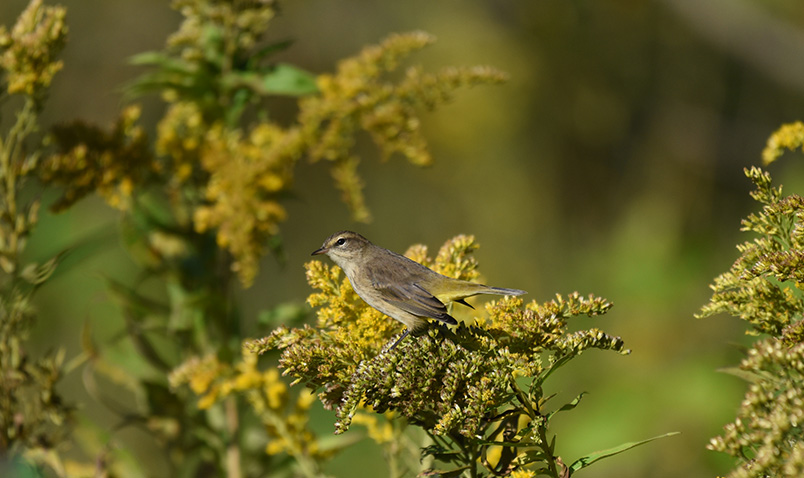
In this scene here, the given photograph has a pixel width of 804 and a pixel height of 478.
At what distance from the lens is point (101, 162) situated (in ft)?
5.48

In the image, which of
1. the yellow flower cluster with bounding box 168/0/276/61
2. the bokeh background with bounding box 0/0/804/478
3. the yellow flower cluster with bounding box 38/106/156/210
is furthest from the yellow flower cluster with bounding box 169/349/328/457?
the bokeh background with bounding box 0/0/804/478

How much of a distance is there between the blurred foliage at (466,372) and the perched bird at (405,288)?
7cm

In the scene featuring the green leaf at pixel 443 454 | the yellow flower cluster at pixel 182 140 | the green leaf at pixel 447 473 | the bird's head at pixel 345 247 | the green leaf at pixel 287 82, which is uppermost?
the green leaf at pixel 287 82

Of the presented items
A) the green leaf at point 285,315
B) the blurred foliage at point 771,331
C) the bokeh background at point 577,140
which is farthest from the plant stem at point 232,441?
the bokeh background at point 577,140

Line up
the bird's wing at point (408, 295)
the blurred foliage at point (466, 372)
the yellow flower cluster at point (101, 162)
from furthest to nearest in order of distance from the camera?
the yellow flower cluster at point (101, 162) → the bird's wing at point (408, 295) → the blurred foliage at point (466, 372)

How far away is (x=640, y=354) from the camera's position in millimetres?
3557

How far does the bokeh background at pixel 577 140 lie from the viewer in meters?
3.73

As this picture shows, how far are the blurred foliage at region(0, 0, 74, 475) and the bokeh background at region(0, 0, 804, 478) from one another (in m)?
1.94

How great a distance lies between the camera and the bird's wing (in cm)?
113

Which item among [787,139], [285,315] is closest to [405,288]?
[285,315]

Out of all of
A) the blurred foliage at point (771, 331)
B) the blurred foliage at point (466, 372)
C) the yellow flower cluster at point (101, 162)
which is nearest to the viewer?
the blurred foliage at point (771, 331)

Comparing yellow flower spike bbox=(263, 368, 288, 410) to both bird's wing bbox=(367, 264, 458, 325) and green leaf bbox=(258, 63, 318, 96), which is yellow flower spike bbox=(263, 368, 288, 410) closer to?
bird's wing bbox=(367, 264, 458, 325)

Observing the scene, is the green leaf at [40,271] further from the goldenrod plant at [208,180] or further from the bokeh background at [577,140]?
the bokeh background at [577,140]

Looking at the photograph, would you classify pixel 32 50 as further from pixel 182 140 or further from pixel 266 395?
pixel 266 395
